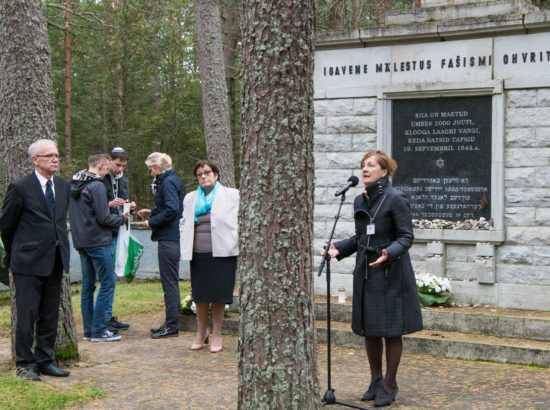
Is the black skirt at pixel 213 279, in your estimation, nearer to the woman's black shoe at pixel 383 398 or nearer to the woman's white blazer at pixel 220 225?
the woman's white blazer at pixel 220 225

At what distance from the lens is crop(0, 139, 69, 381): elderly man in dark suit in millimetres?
6195

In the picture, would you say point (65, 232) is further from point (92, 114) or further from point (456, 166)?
point (92, 114)

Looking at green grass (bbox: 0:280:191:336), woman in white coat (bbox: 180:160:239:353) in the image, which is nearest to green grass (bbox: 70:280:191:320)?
green grass (bbox: 0:280:191:336)

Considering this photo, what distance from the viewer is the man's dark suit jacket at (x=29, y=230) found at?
6.18 meters

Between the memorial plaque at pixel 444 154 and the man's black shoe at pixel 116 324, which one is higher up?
the memorial plaque at pixel 444 154

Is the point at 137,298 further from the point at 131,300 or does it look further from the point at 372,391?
the point at 372,391

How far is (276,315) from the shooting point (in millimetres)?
4062

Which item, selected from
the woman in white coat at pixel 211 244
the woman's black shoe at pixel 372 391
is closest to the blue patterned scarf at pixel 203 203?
the woman in white coat at pixel 211 244

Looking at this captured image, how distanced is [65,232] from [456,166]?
4565 millimetres

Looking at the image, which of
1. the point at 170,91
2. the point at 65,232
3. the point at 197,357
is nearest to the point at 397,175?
the point at 197,357

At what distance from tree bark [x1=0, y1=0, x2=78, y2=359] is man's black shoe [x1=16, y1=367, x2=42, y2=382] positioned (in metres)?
0.49

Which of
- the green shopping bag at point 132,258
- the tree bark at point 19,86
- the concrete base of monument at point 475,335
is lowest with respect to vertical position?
the concrete base of monument at point 475,335

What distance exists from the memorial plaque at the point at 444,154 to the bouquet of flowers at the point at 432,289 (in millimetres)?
809

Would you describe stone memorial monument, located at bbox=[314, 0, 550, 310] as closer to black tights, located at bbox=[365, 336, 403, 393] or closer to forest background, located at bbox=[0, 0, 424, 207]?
black tights, located at bbox=[365, 336, 403, 393]
